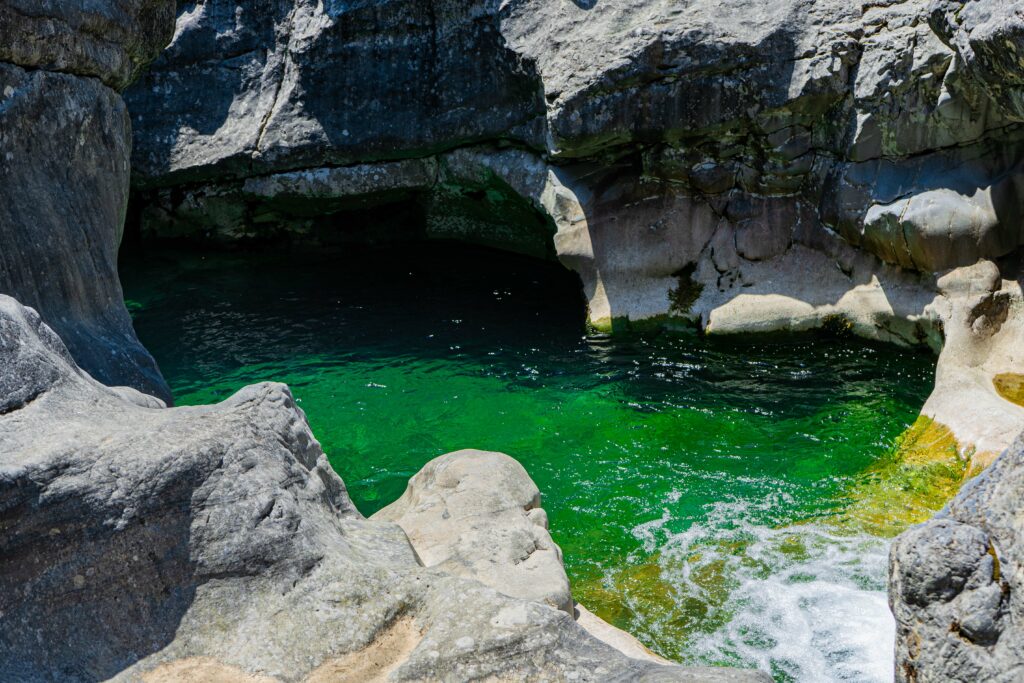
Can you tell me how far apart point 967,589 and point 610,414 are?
6.45 metres

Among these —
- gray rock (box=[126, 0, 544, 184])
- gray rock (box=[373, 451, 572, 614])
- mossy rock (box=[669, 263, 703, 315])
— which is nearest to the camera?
gray rock (box=[373, 451, 572, 614])

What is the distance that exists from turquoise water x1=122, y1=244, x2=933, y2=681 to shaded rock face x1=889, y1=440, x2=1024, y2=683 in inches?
108

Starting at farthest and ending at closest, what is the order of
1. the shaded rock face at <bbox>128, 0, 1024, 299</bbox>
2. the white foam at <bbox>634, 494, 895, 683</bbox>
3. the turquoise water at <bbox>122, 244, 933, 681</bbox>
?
the shaded rock face at <bbox>128, 0, 1024, 299</bbox> → the turquoise water at <bbox>122, 244, 933, 681</bbox> → the white foam at <bbox>634, 494, 895, 683</bbox>

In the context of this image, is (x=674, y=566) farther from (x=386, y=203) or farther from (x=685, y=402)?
(x=386, y=203)

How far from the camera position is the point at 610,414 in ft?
30.7

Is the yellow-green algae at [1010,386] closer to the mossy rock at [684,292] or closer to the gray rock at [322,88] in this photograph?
the mossy rock at [684,292]

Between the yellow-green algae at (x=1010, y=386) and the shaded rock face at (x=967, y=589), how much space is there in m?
5.69

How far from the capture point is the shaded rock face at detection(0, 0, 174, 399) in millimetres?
7137

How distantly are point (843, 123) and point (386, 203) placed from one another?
678cm

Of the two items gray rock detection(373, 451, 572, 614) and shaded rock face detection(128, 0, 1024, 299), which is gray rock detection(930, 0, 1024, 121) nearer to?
shaded rock face detection(128, 0, 1024, 299)

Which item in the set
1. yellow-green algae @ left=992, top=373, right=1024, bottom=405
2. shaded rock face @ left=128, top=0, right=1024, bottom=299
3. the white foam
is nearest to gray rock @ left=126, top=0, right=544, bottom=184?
shaded rock face @ left=128, top=0, right=1024, bottom=299

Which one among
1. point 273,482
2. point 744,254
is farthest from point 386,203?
point 273,482

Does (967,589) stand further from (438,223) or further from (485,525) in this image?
(438,223)

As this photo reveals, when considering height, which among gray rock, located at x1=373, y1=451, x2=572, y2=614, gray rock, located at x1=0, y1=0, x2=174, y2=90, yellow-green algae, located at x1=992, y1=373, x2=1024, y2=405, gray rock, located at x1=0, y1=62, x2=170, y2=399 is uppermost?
gray rock, located at x1=0, y1=0, x2=174, y2=90
